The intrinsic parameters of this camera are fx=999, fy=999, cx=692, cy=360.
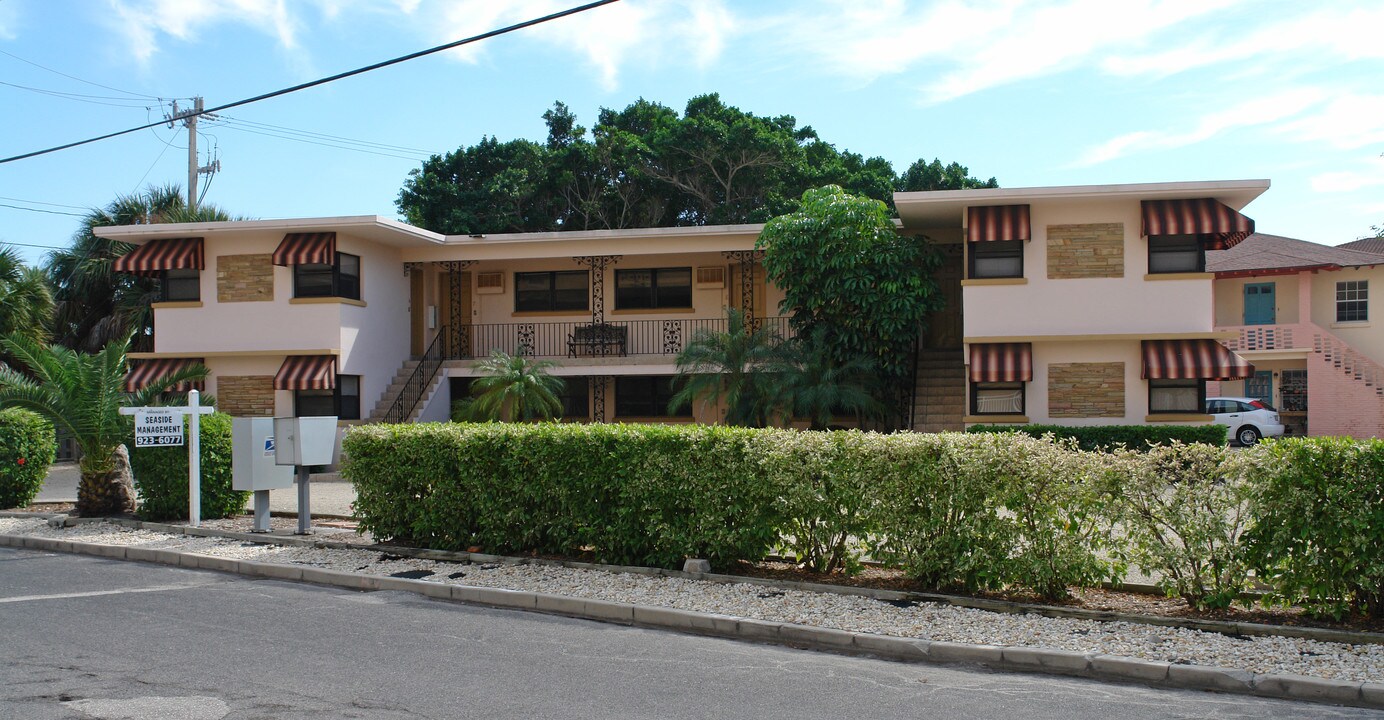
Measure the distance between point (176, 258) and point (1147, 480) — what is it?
21.1m

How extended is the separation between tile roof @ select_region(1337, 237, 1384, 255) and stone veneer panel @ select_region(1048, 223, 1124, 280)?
19050 mm

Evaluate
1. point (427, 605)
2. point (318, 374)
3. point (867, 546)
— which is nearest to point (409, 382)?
point (318, 374)

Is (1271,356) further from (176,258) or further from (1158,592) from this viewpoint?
(176,258)

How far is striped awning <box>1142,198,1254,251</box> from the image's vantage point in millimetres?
18766

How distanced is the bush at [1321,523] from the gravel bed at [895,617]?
62 centimetres

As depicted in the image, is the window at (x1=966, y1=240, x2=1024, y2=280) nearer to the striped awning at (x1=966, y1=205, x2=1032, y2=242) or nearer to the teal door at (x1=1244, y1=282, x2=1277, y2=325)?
the striped awning at (x1=966, y1=205, x2=1032, y2=242)

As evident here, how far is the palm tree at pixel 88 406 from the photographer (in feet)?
47.6

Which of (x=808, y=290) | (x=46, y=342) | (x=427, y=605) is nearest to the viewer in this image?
Result: (x=427, y=605)

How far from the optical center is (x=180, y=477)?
1408cm

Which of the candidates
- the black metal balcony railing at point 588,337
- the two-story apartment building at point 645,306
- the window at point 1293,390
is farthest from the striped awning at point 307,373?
the window at point 1293,390

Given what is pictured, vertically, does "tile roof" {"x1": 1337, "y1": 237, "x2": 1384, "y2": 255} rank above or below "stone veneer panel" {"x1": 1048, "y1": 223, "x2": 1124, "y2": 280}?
above

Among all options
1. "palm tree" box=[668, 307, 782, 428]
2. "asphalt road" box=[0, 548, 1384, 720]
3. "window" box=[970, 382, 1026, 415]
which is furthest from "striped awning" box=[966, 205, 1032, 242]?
"asphalt road" box=[0, 548, 1384, 720]

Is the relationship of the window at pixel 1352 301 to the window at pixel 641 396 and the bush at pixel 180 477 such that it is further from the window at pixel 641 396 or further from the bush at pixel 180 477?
the bush at pixel 180 477

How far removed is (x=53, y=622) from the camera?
8.34 m
